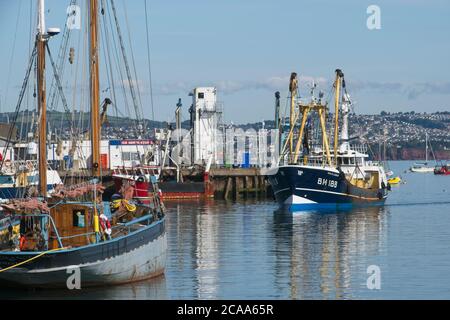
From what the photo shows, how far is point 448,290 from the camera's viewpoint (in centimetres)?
4094

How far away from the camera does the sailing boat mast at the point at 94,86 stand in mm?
47594

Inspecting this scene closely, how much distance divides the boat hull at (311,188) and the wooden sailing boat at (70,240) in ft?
144

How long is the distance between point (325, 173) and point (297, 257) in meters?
38.7

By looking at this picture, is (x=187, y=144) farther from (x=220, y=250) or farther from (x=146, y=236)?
(x=146, y=236)

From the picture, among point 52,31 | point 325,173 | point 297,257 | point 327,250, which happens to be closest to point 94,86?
point 52,31

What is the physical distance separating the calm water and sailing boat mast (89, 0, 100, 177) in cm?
576

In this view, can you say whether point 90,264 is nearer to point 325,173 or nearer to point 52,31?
point 52,31

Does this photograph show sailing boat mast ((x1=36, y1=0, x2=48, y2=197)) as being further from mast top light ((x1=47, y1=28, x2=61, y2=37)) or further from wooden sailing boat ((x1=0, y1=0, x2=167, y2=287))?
mast top light ((x1=47, y1=28, x2=61, y2=37))

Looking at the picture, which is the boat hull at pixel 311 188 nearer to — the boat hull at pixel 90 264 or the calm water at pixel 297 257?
the calm water at pixel 297 257

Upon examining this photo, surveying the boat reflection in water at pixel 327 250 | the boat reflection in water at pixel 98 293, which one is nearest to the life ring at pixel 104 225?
the boat reflection in water at pixel 98 293

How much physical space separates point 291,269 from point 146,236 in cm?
772

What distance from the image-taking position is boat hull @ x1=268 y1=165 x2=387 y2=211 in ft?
293
